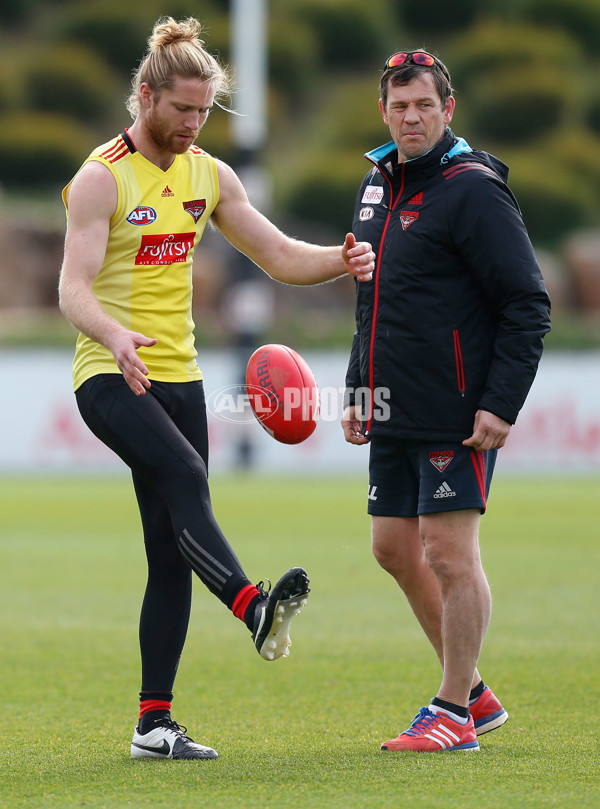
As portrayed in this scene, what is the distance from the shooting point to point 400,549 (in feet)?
15.8

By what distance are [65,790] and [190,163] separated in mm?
2105

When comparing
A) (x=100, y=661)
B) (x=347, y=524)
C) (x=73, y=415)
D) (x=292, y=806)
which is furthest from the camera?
(x=73, y=415)

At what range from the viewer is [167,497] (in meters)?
4.33

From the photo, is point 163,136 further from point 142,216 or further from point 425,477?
point 425,477

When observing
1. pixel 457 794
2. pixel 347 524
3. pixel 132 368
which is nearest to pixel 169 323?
pixel 132 368

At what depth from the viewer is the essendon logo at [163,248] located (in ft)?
14.9

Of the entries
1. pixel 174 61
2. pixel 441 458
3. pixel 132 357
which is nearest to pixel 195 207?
pixel 174 61

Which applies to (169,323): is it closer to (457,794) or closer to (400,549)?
(400,549)

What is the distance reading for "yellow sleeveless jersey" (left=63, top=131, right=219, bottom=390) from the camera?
4500 mm

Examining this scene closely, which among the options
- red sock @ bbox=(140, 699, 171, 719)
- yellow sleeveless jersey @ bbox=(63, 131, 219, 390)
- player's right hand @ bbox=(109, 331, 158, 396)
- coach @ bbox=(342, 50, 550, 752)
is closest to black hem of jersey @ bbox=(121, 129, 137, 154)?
yellow sleeveless jersey @ bbox=(63, 131, 219, 390)

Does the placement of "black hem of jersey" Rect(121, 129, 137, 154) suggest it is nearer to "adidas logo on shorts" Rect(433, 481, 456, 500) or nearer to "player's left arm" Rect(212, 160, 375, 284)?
"player's left arm" Rect(212, 160, 375, 284)

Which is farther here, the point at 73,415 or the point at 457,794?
the point at 73,415

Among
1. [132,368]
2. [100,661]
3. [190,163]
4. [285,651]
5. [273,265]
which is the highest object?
[190,163]

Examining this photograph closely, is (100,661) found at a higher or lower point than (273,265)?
lower
